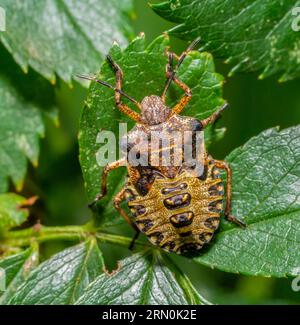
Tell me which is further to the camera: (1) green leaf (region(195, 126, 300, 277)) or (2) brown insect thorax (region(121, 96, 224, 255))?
(2) brown insect thorax (region(121, 96, 224, 255))

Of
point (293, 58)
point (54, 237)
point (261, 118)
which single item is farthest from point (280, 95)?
point (54, 237)

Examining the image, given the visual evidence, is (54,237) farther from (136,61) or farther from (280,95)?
(280,95)

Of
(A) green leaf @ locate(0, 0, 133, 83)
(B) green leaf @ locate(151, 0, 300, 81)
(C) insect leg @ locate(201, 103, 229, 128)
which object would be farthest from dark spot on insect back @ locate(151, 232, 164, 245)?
(A) green leaf @ locate(0, 0, 133, 83)

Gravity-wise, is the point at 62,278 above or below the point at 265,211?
above

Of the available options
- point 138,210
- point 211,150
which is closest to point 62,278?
point 138,210

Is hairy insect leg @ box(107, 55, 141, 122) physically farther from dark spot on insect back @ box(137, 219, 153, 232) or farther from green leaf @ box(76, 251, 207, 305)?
green leaf @ box(76, 251, 207, 305)

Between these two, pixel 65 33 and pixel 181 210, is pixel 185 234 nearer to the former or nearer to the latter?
pixel 181 210

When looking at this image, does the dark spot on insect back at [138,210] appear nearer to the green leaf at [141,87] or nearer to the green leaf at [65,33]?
the green leaf at [141,87]
